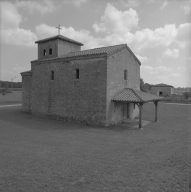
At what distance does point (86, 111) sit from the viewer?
46.2 feet

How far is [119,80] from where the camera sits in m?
14.7

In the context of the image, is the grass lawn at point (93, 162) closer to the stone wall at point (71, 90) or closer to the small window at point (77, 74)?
the stone wall at point (71, 90)

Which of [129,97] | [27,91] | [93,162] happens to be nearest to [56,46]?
[27,91]

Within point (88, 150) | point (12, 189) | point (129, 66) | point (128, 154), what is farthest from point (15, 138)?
point (129, 66)

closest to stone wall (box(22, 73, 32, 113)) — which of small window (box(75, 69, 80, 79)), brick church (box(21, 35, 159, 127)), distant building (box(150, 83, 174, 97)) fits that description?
brick church (box(21, 35, 159, 127))

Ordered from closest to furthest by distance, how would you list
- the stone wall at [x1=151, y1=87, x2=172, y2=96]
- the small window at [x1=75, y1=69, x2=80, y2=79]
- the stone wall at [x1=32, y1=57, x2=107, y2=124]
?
the stone wall at [x1=32, y1=57, x2=107, y2=124]
the small window at [x1=75, y1=69, x2=80, y2=79]
the stone wall at [x1=151, y1=87, x2=172, y2=96]

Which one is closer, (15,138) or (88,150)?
(88,150)

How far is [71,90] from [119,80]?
4.45 metres

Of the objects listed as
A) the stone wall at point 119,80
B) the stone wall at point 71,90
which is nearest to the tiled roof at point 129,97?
the stone wall at point 119,80

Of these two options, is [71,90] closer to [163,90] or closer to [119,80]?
[119,80]

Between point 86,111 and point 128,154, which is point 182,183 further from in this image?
point 86,111

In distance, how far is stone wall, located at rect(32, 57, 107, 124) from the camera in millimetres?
13398

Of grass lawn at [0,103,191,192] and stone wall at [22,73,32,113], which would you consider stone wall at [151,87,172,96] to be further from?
grass lawn at [0,103,191,192]

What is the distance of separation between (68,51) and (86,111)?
9.52 metres
